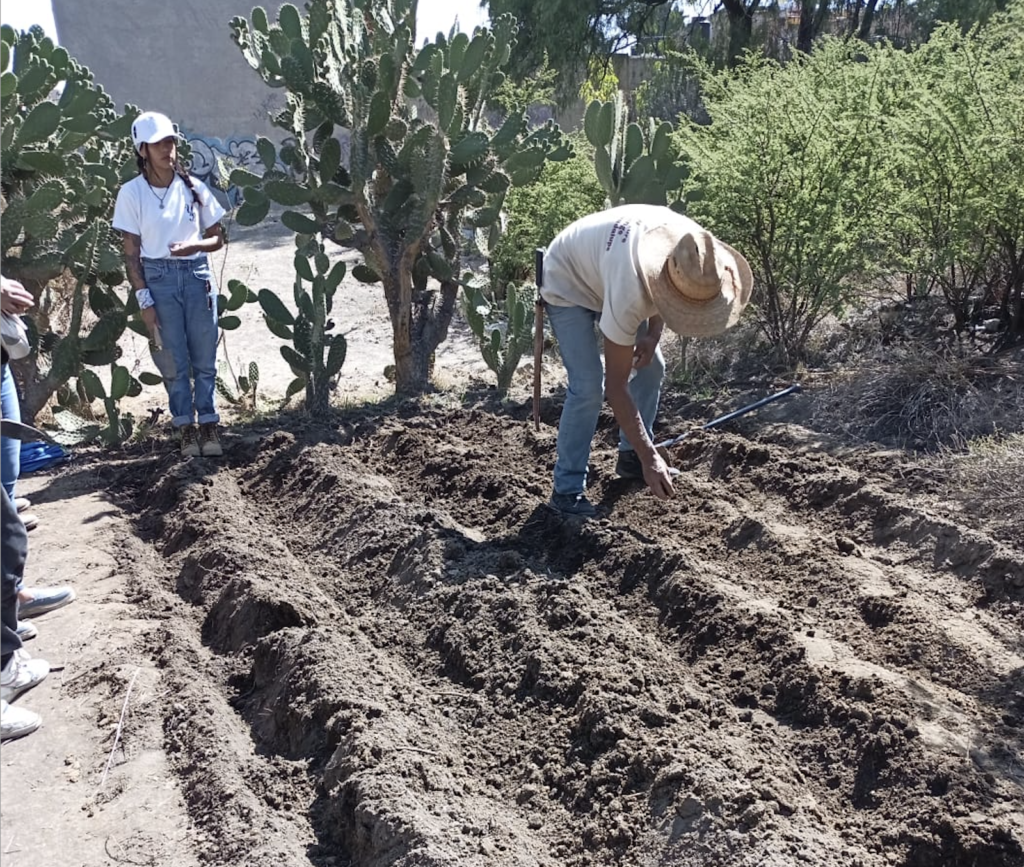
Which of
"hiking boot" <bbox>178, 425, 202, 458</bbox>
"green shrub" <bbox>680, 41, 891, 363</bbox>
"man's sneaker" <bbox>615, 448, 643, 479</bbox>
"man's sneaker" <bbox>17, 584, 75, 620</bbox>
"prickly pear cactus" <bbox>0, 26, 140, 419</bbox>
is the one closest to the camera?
"man's sneaker" <bbox>17, 584, 75, 620</bbox>

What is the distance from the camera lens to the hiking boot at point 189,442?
24.1ft

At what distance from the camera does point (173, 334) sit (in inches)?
273

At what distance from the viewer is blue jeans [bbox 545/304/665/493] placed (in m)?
5.50

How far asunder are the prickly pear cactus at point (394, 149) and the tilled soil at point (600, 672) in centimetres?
261

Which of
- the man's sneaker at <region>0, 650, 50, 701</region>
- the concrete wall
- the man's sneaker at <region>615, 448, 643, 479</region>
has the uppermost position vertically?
the concrete wall

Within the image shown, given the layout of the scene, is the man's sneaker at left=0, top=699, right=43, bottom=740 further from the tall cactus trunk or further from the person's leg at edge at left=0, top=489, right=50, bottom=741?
the tall cactus trunk

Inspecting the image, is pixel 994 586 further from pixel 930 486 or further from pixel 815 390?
pixel 815 390

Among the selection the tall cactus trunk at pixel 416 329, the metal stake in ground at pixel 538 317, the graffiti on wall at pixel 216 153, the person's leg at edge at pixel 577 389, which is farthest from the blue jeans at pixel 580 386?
the graffiti on wall at pixel 216 153

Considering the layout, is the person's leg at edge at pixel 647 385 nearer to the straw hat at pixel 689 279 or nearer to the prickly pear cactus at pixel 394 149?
the straw hat at pixel 689 279

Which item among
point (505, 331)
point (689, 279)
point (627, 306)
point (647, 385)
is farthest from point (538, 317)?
point (505, 331)

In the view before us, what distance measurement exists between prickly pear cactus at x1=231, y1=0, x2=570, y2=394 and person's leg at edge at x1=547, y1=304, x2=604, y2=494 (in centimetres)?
295

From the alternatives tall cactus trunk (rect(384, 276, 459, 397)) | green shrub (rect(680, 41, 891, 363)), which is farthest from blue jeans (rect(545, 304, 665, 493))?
tall cactus trunk (rect(384, 276, 459, 397))

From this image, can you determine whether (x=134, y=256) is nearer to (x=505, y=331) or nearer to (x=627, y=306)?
(x=505, y=331)

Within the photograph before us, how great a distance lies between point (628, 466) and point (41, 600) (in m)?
3.12
